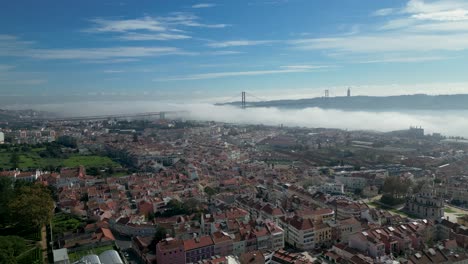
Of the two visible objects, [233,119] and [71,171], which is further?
[233,119]

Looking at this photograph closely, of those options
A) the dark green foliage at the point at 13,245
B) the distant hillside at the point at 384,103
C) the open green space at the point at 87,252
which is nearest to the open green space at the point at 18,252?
the dark green foliage at the point at 13,245

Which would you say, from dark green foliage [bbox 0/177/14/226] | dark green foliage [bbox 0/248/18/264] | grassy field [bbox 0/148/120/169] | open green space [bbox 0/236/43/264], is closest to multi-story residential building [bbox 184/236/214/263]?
open green space [bbox 0/236/43/264]

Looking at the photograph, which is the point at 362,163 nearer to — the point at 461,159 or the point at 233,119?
the point at 461,159

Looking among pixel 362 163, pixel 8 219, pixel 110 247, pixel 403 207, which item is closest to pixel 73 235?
pixel 110 247

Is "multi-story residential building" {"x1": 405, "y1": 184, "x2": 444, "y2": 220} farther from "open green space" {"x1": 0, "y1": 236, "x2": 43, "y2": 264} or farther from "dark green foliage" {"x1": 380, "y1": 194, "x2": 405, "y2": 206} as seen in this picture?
"open green space" {"x1": 0, "y1": 236, "x2": 43, "y2": 264}

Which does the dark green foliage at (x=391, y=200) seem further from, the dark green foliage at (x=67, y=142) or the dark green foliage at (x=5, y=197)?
the dark green foliage at (x=67, y=142)

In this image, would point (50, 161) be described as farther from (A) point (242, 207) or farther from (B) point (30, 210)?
(A) point (242, 207)

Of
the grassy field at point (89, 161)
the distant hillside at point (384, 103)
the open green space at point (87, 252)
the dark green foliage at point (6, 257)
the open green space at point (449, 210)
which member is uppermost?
the distant hillside at point (384, 103)

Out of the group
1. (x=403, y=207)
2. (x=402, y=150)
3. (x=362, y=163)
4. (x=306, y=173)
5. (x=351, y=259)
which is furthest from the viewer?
(x=402, y=150)
